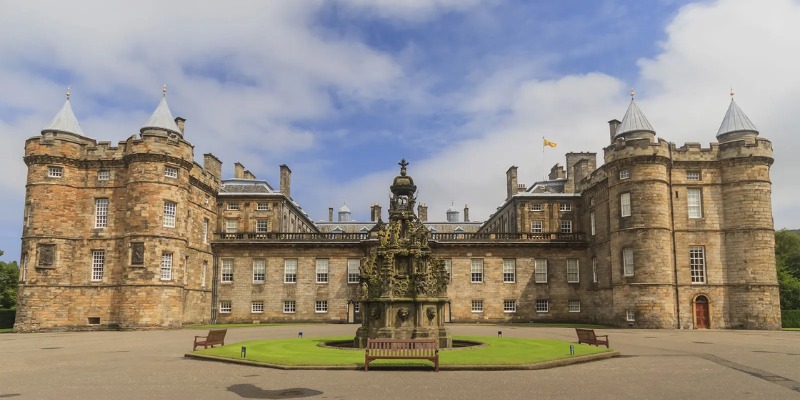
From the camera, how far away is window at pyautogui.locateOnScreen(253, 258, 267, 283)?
4828 centimetres

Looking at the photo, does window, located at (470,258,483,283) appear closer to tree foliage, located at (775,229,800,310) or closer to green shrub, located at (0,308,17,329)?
tree foliage, located at (775,229,800,310)

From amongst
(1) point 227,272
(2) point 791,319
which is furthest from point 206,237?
(2) point 791,319

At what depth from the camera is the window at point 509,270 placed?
48844 mm

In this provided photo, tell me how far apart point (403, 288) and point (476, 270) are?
27.9 metres

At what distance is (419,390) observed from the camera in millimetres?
12109

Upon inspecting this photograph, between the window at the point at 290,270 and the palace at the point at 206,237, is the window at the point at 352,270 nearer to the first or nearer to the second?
the palace at the point at 206,237

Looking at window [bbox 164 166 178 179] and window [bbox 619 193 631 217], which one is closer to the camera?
window [bbox 164 166 178 179]

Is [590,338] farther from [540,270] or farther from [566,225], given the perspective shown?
[566,225]

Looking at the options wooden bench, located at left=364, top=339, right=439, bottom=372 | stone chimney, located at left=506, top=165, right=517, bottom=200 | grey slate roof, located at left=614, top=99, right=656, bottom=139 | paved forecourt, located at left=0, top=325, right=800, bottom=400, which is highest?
grey slate roof, located at left=614, top=99, right=656, bottom=139

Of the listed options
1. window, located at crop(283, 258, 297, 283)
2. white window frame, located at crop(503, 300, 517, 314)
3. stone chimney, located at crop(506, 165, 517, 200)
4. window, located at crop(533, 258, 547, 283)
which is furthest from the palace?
stone chimney, located at crop(506, 165, 517, 200)

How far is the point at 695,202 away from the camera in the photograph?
41.2 m

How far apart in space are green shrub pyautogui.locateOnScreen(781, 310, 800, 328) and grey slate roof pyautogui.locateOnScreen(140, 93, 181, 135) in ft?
155

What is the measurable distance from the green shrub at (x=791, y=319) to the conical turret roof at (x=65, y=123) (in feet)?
176

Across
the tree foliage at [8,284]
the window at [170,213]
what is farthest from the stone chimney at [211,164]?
the tree foliage at [8,284]
